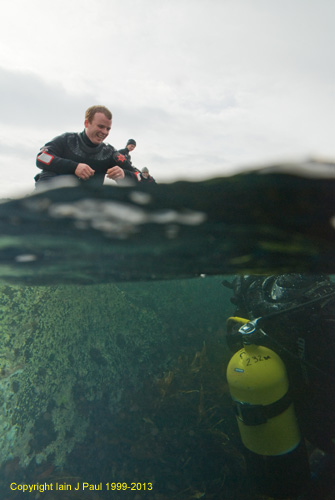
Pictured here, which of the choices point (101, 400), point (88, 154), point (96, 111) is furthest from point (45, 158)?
point (101, 400)

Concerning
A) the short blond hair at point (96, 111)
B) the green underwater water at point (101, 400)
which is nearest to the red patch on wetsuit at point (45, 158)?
the short blond hair at point (96, 111)

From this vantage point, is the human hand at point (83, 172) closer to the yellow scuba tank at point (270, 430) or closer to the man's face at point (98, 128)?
the man's face at point (98, 128)

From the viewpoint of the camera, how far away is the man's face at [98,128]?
Result: 3074mm

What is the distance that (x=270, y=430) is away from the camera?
14.2ft

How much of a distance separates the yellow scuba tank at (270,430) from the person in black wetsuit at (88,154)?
378 cm

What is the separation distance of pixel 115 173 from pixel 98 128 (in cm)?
73

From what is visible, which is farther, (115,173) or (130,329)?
(130,329)

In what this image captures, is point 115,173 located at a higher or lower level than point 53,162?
lower

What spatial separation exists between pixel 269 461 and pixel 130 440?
11.7 feet

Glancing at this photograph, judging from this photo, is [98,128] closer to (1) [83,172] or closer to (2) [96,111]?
(2) [96,111]

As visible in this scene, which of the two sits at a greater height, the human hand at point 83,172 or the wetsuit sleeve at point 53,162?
the wetsuit sleeve at point 53,162

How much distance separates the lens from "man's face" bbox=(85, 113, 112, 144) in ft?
10.1

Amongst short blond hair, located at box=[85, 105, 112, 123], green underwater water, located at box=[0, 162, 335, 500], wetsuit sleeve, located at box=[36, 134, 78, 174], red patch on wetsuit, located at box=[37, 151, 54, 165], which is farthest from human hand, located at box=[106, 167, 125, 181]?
short blond hair, located at box=[85, 105, 112, 123]

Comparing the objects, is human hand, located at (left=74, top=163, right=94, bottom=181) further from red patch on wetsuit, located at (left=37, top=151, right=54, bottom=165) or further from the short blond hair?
the short blond hair
